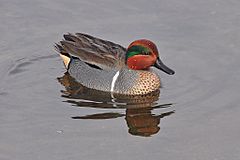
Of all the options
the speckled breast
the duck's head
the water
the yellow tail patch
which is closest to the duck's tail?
the yellow tail patch

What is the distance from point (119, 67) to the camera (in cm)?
1270

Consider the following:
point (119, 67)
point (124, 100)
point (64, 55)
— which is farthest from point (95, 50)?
point (124, 100)

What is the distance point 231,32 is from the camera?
1394 cm

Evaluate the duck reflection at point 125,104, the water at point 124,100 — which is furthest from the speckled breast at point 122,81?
the water at point 124,100

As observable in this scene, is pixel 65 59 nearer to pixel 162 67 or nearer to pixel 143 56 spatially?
pixel 143 56

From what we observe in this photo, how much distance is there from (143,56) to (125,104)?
89 cm

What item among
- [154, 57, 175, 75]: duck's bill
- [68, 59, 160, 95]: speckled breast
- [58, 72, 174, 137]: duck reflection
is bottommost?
[58, 72, 174, 137]: duck reflection

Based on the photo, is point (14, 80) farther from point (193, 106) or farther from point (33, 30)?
point (193, 106)

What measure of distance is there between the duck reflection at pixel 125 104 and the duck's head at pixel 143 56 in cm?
47

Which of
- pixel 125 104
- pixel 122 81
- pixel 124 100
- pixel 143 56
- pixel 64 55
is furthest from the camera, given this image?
pixel 64 55

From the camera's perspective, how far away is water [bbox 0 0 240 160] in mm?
10445

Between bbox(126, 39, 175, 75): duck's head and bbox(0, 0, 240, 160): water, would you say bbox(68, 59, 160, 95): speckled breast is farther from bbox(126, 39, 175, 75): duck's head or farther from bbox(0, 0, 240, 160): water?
bbox(0, 0, 240, 160): water

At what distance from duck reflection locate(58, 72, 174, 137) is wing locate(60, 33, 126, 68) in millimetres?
464

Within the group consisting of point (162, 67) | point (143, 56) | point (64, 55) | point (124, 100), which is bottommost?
point (124, 100)
